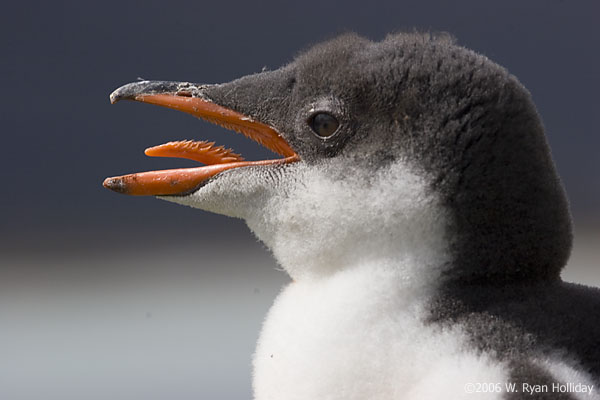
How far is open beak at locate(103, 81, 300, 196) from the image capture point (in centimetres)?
160

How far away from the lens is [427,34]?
5.12 feet

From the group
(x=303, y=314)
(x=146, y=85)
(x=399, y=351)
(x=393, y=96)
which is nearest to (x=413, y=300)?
(x=399, y=351)

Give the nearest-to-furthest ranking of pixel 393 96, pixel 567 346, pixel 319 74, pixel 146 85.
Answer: pixel 567 346 < pixel 393 96 < pixel 319 74 < pixel 146 85

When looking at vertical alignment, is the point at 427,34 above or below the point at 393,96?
above

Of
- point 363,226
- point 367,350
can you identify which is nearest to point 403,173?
point 363,226

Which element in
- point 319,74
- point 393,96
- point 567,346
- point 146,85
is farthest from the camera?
point 146,85

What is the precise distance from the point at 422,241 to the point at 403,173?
0.37ft

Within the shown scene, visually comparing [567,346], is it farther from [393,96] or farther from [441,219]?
[393,96]

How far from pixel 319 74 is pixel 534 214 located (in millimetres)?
448

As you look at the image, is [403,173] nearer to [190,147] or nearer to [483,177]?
[483,177]

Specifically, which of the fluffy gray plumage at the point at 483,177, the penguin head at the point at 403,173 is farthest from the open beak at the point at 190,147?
the fluffy gray plumage at the point at 483,177

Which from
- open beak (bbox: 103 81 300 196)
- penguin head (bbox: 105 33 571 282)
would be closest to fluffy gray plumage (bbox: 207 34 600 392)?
penguin head (bbox: 105 33 571 282)

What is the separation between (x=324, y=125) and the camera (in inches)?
58.9

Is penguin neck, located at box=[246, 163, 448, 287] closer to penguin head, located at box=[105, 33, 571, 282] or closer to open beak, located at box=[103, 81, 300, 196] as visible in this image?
penguin head, located at box=[105, 33, 571, 282]
